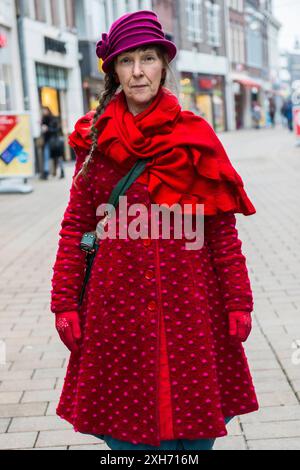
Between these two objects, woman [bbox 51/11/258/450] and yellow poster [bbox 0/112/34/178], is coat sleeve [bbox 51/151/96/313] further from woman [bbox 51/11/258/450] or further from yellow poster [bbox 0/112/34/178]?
yellow poster [bbox 0/112/34/178]

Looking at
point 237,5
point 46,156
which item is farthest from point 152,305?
point 237,5

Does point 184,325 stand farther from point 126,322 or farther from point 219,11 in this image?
point 219,11

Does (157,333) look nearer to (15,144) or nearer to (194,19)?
(15,144)

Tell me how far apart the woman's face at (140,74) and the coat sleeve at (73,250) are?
0.27 m

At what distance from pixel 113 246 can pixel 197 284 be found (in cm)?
30

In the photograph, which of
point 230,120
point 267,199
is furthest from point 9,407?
point 230,120

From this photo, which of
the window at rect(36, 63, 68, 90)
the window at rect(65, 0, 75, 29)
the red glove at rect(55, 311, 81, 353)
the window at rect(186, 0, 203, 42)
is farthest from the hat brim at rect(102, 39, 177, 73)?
the window at rect(186, 0, 203, 42)

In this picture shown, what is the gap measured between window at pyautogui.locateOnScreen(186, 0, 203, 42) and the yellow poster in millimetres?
27197

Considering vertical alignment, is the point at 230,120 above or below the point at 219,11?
below

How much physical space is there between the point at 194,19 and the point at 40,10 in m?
21.1

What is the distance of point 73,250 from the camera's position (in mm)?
2459

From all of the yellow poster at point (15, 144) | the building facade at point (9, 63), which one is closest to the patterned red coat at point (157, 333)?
the yellow poster at point (15, 144)

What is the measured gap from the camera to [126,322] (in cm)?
235

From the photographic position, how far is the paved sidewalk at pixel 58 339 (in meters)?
3.51
